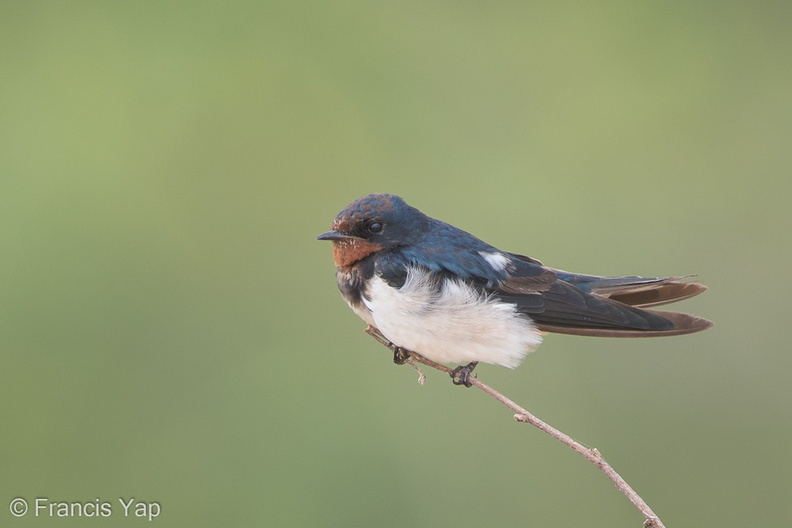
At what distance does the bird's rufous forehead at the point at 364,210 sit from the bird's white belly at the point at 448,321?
0.16 metres

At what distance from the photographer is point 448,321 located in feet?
7.83

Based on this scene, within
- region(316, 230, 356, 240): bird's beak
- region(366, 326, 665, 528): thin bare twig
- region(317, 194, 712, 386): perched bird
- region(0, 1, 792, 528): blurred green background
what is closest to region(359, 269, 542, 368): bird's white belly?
region(317, 194, 712, 386): perched bird

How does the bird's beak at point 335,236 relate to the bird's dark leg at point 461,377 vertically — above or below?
above

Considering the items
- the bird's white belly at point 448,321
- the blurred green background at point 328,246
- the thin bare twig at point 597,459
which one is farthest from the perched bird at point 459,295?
the blurred green background at point 328,246

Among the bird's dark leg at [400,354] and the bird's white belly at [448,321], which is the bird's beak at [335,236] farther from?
the bird's dark leg at [400,354]

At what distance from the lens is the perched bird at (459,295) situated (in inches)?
93.1

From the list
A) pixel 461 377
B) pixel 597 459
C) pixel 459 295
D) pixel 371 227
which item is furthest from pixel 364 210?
pixel 597 459

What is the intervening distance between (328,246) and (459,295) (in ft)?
4.92

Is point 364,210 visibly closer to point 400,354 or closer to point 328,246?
point 400,354

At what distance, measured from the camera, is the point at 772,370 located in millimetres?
3701

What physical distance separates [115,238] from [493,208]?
1667 mm

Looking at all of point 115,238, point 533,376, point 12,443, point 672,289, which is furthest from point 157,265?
point 672,289

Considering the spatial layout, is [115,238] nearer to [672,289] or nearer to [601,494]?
[601,494]

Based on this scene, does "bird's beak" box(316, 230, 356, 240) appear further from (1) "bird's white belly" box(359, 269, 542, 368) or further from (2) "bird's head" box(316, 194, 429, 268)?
(1) "bird's white belly" box(359, 269, 542, 368)
